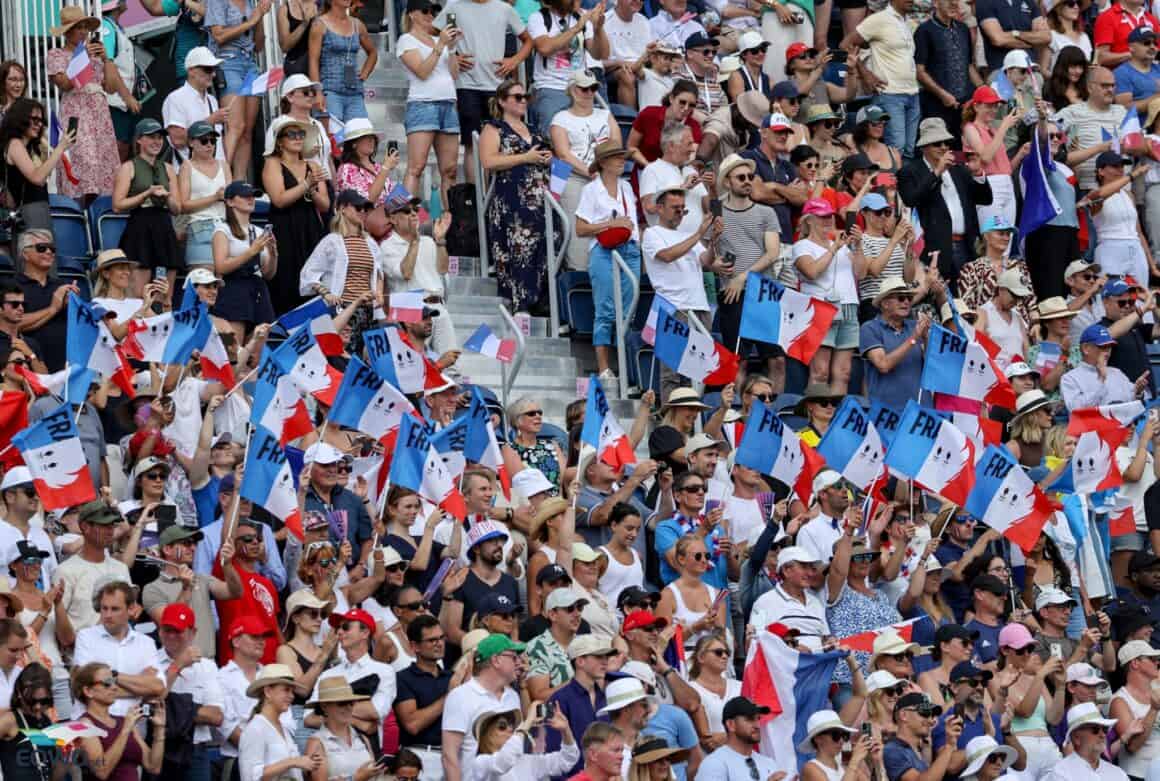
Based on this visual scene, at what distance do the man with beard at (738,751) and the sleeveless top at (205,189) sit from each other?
5506 mm

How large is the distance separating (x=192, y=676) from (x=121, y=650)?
460 millimetres

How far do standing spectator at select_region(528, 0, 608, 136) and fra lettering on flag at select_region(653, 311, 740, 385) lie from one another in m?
2.67

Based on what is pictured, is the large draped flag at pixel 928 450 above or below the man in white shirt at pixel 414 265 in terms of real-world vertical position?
below

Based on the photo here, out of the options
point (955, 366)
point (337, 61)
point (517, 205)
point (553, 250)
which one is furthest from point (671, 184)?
point (337, 61)

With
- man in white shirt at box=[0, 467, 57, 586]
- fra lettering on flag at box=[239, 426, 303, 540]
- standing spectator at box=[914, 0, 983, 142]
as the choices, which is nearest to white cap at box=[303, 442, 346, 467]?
fra lettering on flag at box=[239, 426, 303, 540]

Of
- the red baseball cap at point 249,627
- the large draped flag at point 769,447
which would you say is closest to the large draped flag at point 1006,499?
the large draped flag at point 769,447

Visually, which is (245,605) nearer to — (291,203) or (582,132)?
(291,203)

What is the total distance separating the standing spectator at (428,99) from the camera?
886 inches

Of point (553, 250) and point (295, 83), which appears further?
point (553, 250)

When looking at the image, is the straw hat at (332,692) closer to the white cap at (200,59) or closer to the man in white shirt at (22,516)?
the man in white shirt at (22,516)

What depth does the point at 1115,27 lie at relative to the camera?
2688cm

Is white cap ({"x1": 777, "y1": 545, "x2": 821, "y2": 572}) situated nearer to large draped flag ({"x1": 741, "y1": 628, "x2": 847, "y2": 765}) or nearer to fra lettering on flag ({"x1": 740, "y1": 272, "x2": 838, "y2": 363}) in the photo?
large draped flag ({"x1": 741, "y1": 628, "x2": 847, "y2": 765})

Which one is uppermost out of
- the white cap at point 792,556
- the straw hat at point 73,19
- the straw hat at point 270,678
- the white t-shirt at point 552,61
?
the straw hat at point 73,19

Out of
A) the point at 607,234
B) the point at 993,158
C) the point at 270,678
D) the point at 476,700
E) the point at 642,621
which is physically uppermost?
the point at 607,234
